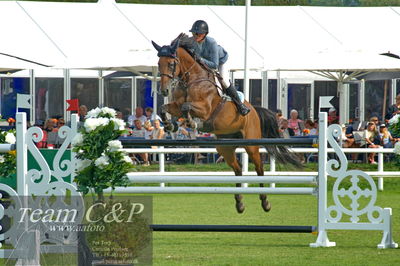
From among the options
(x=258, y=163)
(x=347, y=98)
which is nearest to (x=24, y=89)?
(x=347, y=98)

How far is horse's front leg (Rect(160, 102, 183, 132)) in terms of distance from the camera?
391 inches

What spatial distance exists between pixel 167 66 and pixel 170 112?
1.81 ft

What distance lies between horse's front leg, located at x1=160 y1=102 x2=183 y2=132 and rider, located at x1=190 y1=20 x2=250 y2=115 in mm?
703

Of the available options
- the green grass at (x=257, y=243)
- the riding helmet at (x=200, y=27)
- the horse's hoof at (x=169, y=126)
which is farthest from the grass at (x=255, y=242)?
the riding helmet at (x=200, y=27)

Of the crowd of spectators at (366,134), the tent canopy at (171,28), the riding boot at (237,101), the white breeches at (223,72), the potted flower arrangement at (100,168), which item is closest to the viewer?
the potted flower arrangement at (100,168)

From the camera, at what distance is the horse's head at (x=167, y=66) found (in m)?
9.79

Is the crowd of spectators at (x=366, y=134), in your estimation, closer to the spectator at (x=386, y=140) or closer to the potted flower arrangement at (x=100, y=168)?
the spectator at (x=386, y=140)

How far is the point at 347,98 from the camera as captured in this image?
86.9 ft

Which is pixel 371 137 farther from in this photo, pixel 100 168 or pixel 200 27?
pixel 100 168

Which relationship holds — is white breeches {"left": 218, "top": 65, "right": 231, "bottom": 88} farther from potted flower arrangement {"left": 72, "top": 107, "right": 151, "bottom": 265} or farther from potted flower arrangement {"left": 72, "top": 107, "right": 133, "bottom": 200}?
potted flower arrangement {"left": 72, "top": 107, "right": 133, "bottom": 200}

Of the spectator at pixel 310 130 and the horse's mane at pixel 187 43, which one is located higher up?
the horse's mane at pixel 187 43

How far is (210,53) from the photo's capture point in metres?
10.6

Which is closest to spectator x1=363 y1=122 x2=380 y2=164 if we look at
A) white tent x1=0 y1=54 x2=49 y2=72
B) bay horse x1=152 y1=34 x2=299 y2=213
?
white tent x1=0 y1=54 x2=49 y2=72

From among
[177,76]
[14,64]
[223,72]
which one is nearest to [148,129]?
[14,64]
